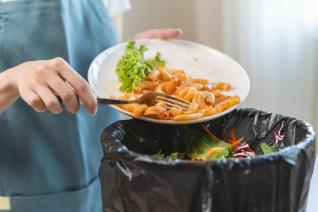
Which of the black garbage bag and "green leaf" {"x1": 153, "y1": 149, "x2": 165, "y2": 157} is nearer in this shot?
the black garbage bag

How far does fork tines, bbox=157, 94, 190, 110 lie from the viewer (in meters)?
0.80

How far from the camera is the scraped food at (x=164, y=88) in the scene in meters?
0.77

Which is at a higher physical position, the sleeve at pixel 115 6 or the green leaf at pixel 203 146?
the sleeve at pixel 115 6

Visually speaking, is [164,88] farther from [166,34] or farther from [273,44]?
[273,44]

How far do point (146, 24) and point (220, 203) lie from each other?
1.12 metres

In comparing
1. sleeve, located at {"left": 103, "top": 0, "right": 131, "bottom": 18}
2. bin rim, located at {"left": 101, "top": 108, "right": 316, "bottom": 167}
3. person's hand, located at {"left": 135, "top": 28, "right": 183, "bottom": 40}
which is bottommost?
bin rim, located at {"left": 101, "top": 108, "right": 316, "bottom": 167}

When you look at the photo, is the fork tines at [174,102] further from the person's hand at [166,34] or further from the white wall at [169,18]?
the white wall at [169,18]

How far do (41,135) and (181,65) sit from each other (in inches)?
12.2

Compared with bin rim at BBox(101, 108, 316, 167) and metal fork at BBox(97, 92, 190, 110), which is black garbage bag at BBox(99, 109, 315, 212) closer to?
bin rim at BBox(101, 108, 316, 167)

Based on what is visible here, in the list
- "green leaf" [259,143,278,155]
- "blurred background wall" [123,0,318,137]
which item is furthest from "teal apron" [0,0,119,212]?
"blurred background wall" [123,0,318,137]

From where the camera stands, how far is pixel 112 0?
109cm

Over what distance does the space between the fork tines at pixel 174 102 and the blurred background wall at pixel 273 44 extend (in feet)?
2.12

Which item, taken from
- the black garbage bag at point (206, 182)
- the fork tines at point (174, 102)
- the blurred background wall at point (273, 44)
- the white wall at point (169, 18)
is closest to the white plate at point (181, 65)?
the fork tines at point (174, 102)

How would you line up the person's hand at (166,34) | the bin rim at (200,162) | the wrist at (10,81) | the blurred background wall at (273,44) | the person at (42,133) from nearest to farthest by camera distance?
the bin rim at (200,162) → the wrist at (10,81) → the person at (42,133) → the person's hand at (166,34) → the blurred background wall at (273,44)
